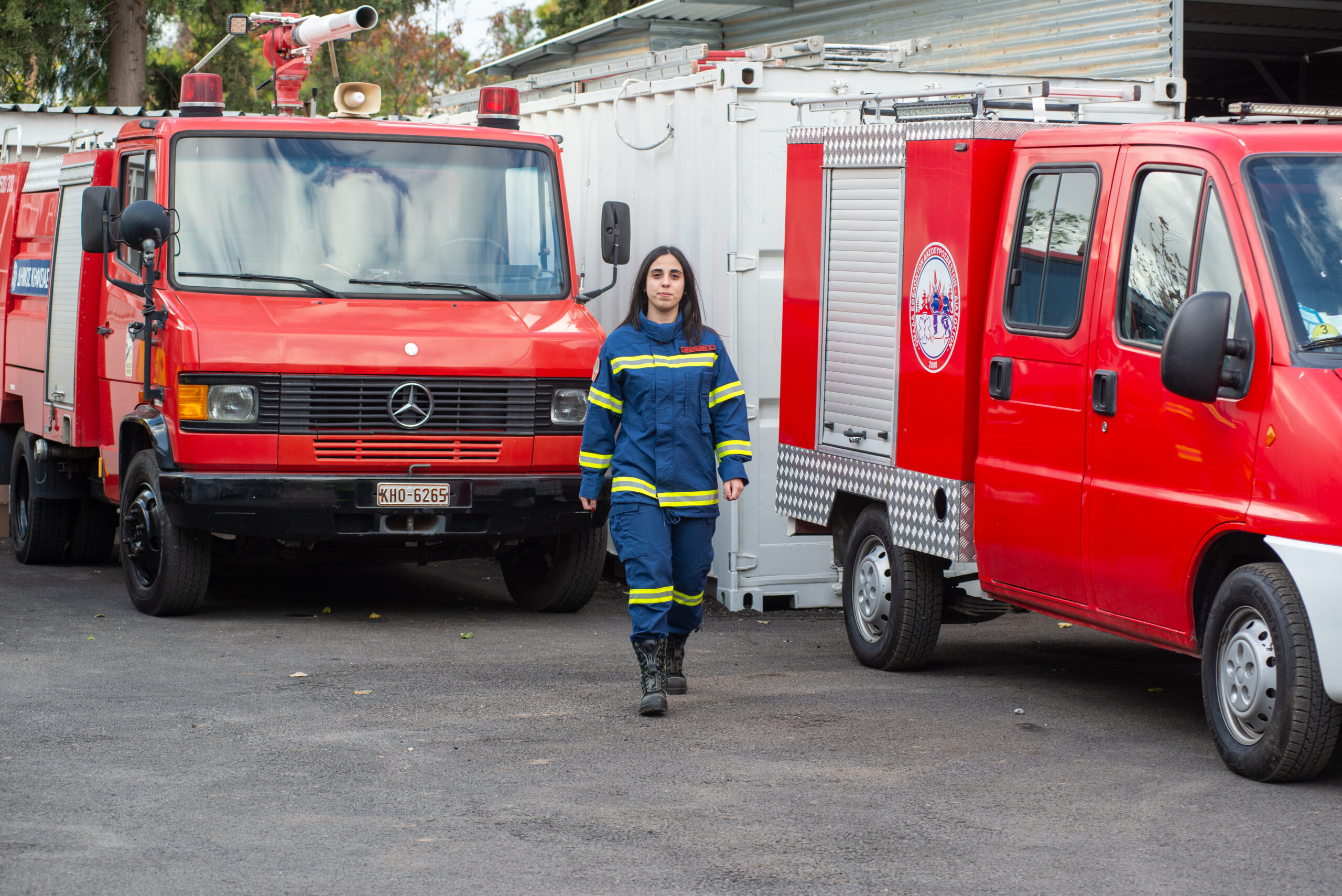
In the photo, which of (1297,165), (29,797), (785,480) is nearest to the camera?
(29,797)

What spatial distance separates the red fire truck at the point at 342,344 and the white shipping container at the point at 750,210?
69 cm

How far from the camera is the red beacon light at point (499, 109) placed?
1038cm

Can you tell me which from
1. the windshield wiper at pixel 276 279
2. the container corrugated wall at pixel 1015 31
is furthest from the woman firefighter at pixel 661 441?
the container corrugated wall at pixel 1015 31

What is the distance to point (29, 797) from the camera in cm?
582

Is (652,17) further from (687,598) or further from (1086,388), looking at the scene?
(1086,388)

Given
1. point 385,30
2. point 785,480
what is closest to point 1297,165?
point 785,480

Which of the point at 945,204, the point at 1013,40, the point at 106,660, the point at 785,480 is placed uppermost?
the point at 1013,40

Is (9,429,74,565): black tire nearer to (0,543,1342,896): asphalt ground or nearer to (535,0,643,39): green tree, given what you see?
(0,543,1342,896): asphalt ground

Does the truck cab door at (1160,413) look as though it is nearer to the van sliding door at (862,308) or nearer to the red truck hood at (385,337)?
the van sliding door at (862,308)

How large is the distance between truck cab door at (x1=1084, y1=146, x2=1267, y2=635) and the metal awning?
1115cm

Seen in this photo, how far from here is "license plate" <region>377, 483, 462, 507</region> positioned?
30.0 ft

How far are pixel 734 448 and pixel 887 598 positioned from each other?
128cm

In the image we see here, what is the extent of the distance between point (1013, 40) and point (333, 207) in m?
6.52

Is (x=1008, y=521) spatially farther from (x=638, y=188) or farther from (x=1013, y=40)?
(x=1013, y=40)
